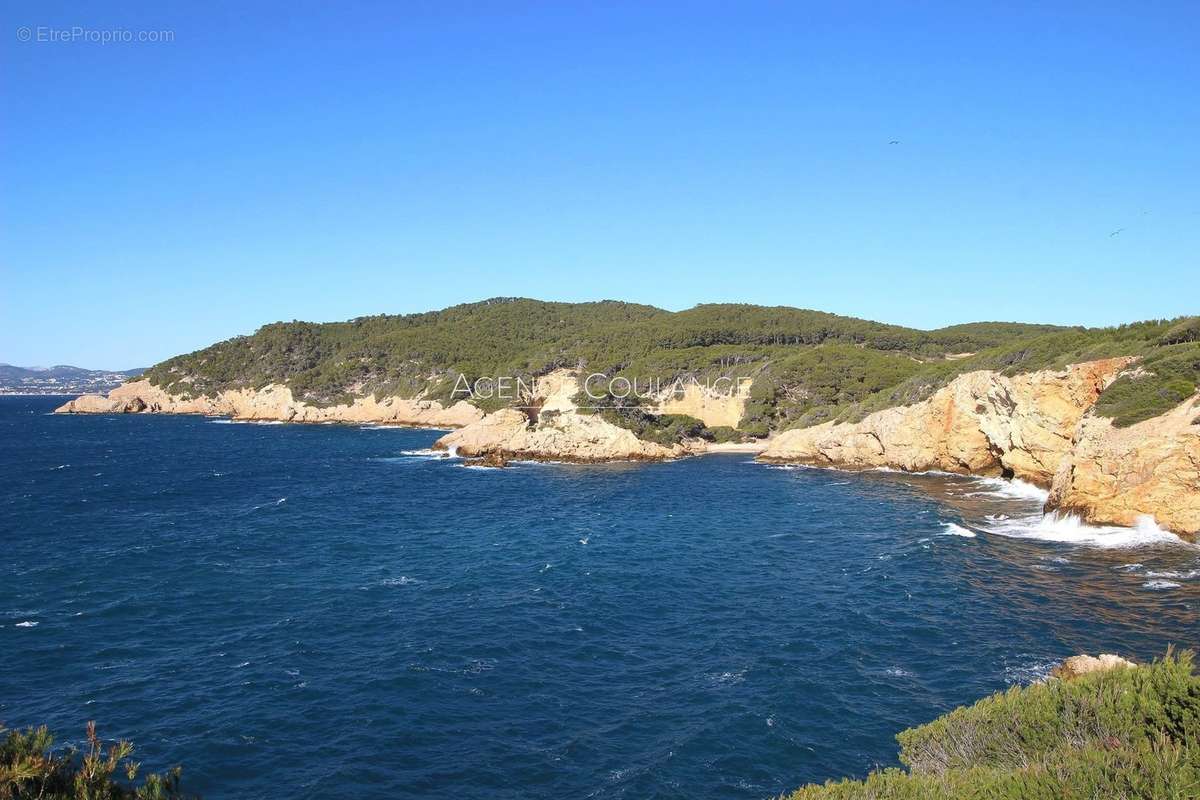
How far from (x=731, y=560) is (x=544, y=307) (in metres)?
159

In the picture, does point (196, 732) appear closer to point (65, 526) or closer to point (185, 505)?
point (65, 526)

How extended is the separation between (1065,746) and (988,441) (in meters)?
54.2

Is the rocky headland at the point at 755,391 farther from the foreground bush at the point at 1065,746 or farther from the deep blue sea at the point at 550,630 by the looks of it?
the foreground bush at the point at 1065,746

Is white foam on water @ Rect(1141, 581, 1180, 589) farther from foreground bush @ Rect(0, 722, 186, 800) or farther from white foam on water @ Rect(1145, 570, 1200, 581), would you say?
foreground bush @ Rect(0, 722, 186, 800)

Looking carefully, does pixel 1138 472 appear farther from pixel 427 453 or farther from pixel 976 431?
pixel 427 453

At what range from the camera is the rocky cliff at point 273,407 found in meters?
127

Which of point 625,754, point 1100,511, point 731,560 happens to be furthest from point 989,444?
point 625,754

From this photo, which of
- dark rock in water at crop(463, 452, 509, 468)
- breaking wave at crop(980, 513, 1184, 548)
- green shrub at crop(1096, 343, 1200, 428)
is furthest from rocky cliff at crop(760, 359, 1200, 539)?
dark rock in water at crop(463, 452, 509, 468)

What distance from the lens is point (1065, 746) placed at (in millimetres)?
13297

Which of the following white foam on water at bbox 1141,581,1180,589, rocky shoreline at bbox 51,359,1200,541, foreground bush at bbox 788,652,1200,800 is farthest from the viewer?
rocky shoreline at bbox 51,359,1200,541

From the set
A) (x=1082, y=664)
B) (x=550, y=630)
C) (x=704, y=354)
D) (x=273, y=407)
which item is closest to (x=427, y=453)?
(x=704, y=354)

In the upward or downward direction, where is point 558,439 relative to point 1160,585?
upward

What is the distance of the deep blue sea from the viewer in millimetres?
20281

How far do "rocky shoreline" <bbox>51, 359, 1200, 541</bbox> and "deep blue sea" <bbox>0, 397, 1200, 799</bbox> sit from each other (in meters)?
2.47
